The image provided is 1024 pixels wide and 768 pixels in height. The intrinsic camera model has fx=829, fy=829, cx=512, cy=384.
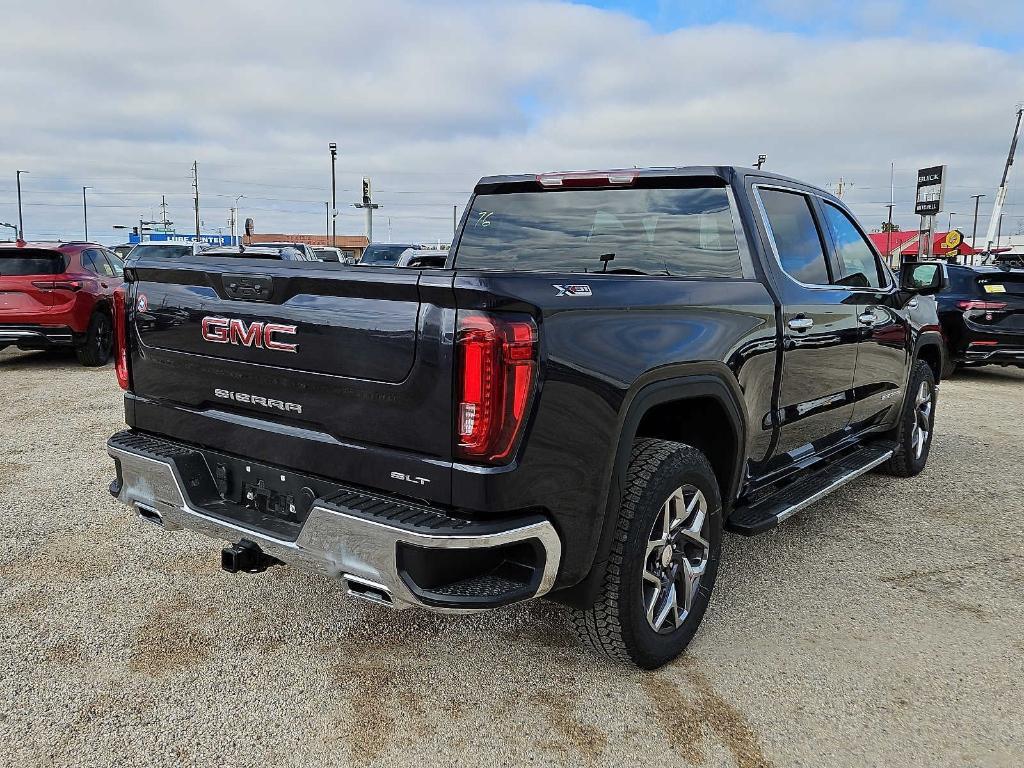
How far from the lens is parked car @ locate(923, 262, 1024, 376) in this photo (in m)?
10.5

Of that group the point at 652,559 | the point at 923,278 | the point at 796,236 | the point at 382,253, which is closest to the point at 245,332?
the point at 652,559

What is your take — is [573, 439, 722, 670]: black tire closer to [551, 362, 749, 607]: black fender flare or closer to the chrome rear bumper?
[551, 362, 749, 607]: black fender flare

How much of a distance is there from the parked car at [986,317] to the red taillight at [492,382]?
32.2 feet

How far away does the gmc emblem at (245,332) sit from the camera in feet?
8.96

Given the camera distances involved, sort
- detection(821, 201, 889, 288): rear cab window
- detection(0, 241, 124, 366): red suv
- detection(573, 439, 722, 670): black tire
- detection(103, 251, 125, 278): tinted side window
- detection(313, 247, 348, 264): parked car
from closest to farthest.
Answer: detection(573, 439, 722, 670): black tire < detection(821, 201, 889, 288): rear cab window < detection(0, 241, 124, 366): red suv < detection(103, 251, 125, 278): tinted side window < detection(313, 247, 348, 264): parked car

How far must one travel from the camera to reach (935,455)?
6.84 m

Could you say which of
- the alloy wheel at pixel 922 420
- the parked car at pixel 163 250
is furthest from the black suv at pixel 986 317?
the parked car at pixel 163 250

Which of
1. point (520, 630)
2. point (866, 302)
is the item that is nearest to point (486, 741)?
point (520, 630)

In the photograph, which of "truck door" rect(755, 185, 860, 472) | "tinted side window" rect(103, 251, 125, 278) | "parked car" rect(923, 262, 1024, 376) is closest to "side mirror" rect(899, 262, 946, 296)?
"truck door" rect(755, 185, 860, 472)

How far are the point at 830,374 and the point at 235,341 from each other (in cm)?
292

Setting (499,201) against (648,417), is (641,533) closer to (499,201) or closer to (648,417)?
(648,417)

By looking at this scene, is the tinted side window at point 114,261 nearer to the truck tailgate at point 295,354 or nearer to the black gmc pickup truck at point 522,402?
the black gmc pickup truck at point 522,402

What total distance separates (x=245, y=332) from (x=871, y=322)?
3.48m

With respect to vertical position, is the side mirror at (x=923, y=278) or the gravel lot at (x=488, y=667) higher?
the side mirror at (x=923, y=278)
